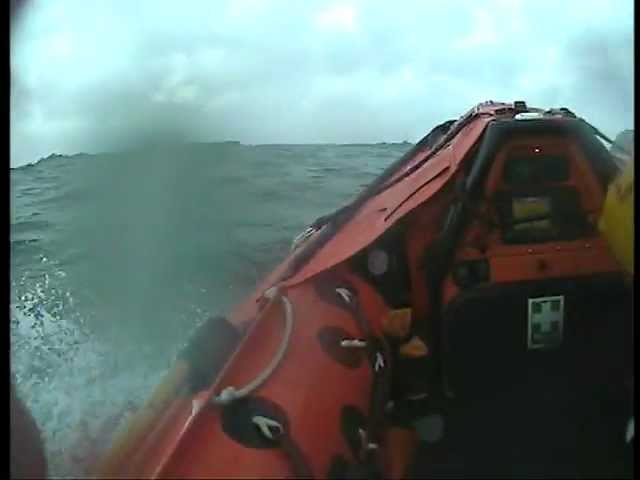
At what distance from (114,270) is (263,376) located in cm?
58

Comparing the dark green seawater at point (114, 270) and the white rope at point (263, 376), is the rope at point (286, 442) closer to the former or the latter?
the white rope at point (263, 376)

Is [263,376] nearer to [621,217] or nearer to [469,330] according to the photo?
[469,330]

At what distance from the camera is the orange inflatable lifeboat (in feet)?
3.82

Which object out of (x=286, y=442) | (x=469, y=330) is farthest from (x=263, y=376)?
(x=469, y=330)

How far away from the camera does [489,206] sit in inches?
50.1

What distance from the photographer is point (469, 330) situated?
49.1 inches

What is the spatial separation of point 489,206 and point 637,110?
266 mm

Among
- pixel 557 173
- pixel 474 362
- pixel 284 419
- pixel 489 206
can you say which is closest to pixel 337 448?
pixel 284 419

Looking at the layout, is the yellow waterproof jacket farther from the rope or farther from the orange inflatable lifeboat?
the rope

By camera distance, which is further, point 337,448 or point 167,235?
point 167,235

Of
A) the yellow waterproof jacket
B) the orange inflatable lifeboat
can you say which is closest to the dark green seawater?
the orange inflatable lifeboat

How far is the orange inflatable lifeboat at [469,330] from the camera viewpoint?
117cm

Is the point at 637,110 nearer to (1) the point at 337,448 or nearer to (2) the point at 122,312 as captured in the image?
(1) the point at 337,448

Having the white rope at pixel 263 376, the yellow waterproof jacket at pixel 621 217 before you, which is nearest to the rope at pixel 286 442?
the white rope at pixel 263 376
